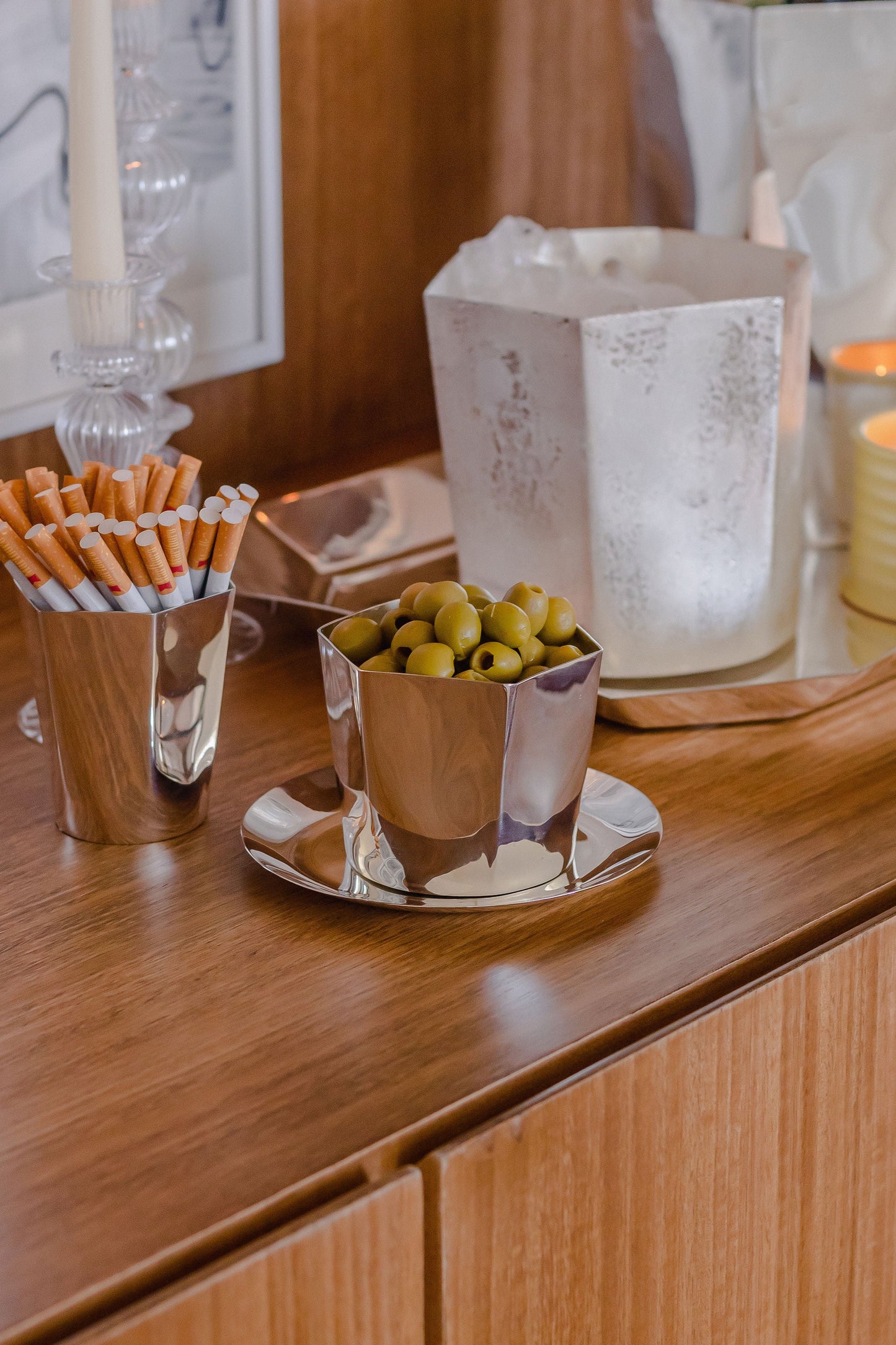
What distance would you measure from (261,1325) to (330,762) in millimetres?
278

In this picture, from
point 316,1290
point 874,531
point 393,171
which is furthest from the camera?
point 393,171

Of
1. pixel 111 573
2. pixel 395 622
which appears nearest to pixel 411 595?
pixel 395 622

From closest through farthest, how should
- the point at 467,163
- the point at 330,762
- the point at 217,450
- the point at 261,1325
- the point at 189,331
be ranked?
1. the point at 261,1325
2. the point at 330,762
3. the point at 189,331
4. the point at 217,450
5. the point at 467,163

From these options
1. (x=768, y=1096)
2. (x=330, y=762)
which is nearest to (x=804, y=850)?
(x=768, y=1096)

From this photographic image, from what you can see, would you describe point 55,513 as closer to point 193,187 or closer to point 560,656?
point 560,656

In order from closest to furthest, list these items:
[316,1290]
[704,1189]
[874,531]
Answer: [316,1290] < [704,1189] < [874,531]

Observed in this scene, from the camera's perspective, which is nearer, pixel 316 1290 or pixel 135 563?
pixel 316 1290

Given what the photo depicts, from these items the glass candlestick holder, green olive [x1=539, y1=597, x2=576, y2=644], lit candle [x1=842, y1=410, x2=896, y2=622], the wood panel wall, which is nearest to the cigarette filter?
the glass candlestick holder

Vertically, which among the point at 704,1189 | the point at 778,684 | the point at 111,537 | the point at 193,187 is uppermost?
the point at 193,187

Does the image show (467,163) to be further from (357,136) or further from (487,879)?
(487,879)

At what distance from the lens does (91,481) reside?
576mm

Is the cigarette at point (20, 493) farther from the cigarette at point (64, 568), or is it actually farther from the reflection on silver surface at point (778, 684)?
the reflection on silver surface at point (778, 684)

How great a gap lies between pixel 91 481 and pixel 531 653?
200mm

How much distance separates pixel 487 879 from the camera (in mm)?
517
